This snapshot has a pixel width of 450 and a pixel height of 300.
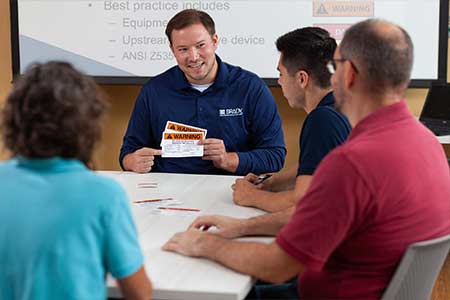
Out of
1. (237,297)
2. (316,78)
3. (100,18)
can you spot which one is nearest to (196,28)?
(316,78)

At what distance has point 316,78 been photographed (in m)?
2.55

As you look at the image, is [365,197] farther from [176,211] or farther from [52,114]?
[176,211]

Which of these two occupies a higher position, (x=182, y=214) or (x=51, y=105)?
(x=51, y=105)

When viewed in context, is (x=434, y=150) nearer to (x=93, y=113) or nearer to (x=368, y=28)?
(x=368, y=28)

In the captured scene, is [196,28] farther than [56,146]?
Yes

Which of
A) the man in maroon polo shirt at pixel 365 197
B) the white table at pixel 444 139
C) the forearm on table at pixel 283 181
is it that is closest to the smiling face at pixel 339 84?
the man in maroon polo shirt at pixel 365 197

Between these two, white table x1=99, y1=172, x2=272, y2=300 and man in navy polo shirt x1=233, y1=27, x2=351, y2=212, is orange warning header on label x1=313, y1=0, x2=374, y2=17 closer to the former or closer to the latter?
white table x1=99, y1=172, x2=272, y2=300

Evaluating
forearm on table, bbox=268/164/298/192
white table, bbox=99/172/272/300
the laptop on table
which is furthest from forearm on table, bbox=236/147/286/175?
the laptop on table

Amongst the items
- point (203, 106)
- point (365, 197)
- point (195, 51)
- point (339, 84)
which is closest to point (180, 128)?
point (203, 106)

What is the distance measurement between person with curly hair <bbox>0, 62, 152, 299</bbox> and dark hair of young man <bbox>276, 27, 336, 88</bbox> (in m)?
1.16

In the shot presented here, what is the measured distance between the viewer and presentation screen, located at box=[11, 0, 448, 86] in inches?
180

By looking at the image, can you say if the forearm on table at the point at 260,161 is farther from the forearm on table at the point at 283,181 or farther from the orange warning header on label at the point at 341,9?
the orange warning header on label at the point at 341,9

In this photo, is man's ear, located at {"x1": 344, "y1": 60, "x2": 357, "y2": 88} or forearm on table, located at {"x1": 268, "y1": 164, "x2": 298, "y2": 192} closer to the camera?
man's ear, located at {"x1": 344, "y1": 60, "x2": 357, "y2": 88}

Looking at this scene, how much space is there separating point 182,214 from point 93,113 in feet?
3.31
